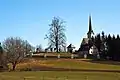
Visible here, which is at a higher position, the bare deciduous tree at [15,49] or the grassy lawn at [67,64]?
the bare deciduous tree at [15,49]

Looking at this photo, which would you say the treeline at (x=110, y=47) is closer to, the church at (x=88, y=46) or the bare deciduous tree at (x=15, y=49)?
the church at (x=88, y=46)

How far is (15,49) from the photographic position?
95.5m

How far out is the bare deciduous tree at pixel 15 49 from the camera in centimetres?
9150

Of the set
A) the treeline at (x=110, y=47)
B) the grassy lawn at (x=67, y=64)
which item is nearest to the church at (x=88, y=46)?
the treeline at (x=110, y=47)

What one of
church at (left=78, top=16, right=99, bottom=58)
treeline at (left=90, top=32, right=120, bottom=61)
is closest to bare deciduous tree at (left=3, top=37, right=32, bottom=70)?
treeline at (left=90, top=32, right=120, bottom=61)

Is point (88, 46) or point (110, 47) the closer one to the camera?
point (110, 47)

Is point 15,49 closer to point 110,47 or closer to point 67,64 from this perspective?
point 67,64

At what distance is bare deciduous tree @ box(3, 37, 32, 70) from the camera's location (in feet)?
300

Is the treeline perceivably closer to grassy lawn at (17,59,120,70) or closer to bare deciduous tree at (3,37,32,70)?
grassy lawn at (17,59,120,70)

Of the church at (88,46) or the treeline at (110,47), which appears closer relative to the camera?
the treeline at (110,47)

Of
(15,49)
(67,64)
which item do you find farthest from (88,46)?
(15,49)

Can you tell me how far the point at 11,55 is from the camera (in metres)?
91.2

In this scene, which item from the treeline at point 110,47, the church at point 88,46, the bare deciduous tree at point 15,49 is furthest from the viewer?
the church at point 88,46

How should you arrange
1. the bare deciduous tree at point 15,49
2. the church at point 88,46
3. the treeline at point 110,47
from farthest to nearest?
the church at point 88,46
the treeline at point 110,47
the bare deciduous tree at point 15,49
